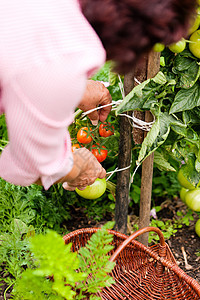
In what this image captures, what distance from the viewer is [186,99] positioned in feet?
3.98

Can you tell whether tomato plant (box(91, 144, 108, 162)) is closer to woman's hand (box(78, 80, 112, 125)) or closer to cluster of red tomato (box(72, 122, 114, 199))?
cluster of red tomato (box(72, 122, 114, 199))

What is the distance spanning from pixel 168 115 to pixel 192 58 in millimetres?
217

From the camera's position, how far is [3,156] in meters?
0.75

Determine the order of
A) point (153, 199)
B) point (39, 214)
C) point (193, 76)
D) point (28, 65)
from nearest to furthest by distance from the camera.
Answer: point (28, 65), point (193, 76), point (39, 214), point (153, 199)

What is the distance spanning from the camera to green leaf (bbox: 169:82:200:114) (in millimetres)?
1203

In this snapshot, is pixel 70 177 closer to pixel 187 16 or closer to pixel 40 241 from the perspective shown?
pixel 40 241

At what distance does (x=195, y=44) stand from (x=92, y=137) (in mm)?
493

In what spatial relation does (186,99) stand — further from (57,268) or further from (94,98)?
(57,268)

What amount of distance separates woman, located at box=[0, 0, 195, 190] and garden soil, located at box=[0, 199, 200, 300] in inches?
45.0

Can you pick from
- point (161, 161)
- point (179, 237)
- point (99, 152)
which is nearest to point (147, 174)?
point (161, 161)

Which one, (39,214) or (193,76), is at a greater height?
(193,76)

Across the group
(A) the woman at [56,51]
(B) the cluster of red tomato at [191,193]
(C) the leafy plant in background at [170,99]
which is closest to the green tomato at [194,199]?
(B) the cluster of red tomato at [191,193]

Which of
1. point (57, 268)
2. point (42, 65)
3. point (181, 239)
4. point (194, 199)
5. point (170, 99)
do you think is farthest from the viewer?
point (181, 239)

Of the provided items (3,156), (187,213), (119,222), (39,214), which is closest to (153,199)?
(187,213)
